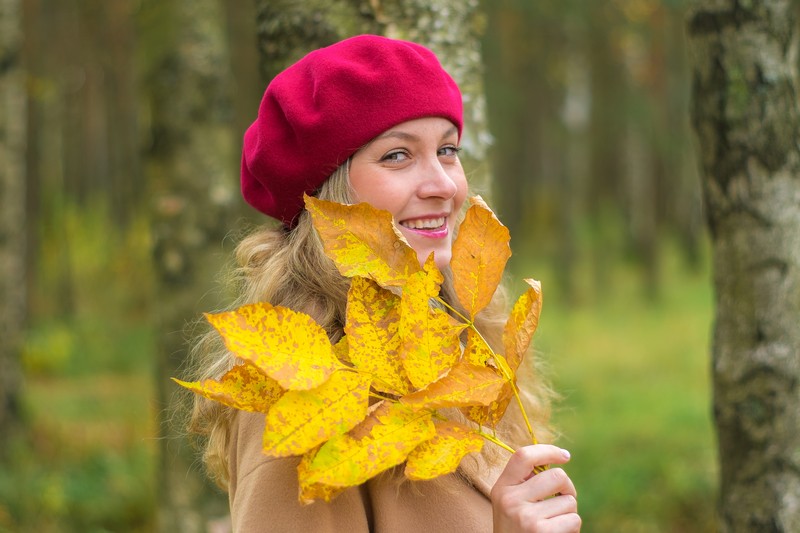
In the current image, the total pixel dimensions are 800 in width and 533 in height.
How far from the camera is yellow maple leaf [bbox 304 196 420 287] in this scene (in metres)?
1.71

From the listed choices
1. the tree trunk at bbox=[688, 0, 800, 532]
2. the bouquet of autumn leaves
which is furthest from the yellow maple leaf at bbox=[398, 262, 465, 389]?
the tree trunk at bbox=[688, 0, 800, 532]

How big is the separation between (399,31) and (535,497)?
4.90ft

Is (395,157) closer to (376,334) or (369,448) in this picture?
(376,334)

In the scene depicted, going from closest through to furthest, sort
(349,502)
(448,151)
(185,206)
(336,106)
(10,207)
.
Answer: (349,502), (336,106), (448,151), (185,206), (10,207)

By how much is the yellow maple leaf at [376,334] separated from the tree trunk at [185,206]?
A: 314 cm

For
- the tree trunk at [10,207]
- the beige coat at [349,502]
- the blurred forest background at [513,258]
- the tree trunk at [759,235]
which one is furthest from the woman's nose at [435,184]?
the tree trunk at [10,207]

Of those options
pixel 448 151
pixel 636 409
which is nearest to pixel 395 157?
pixel 448 151

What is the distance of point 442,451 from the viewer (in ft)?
5.25

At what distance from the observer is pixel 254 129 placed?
218 centimetres

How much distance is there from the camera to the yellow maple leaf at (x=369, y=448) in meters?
1.53

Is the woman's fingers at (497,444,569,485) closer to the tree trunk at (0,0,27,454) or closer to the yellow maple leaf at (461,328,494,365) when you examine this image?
the yellow maple leaf at (461,328,494,365)

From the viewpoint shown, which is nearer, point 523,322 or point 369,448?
point 369,448

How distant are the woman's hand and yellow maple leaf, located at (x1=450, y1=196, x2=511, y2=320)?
1.01 feet

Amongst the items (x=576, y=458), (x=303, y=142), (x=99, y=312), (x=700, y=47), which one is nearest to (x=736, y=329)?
(x=700, y=47)
